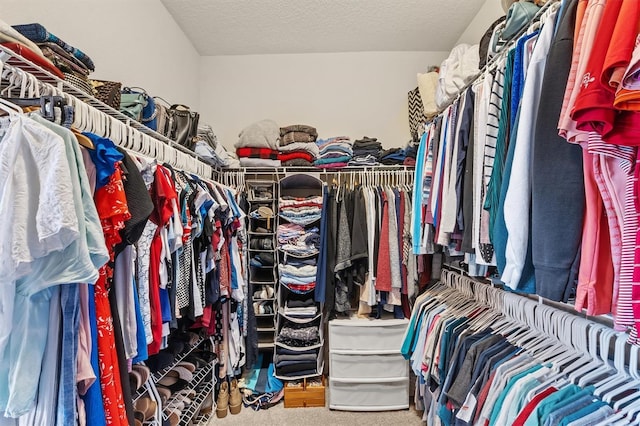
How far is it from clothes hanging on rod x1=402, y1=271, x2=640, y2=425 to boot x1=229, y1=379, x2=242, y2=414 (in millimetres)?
1326

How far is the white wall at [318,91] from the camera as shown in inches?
121

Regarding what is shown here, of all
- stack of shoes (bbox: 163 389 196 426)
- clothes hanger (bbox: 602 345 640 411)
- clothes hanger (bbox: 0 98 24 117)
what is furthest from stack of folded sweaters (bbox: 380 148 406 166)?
clothes hanger (bbox: 0 98 24 117)

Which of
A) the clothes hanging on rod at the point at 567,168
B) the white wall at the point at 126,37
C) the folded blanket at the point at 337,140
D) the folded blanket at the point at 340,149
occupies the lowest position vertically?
the clothes hanging on rod at the point at 567,168

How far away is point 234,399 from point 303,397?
490mm

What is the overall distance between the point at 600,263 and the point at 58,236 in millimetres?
1205

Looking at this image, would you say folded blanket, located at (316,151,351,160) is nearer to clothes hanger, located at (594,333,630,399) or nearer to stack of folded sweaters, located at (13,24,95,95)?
stack of folded sweaters, located at (13,24,95,95)

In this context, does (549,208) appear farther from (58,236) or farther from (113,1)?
(113,1)

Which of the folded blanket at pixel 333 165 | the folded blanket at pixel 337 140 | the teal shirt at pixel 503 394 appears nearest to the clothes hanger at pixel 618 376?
the teal shirt at pixel 503 394

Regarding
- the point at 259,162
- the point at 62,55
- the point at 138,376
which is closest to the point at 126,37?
the point at 62,55

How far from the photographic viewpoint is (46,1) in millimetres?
1501

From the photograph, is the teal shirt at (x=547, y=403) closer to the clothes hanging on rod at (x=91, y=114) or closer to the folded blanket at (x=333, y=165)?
the clothes hanging on rod at (x=91, y=114)

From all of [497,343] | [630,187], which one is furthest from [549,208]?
Answer: [497,343]

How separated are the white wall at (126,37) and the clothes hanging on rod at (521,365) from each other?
2255 mm

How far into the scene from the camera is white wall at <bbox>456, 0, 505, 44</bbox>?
2.25 metres
